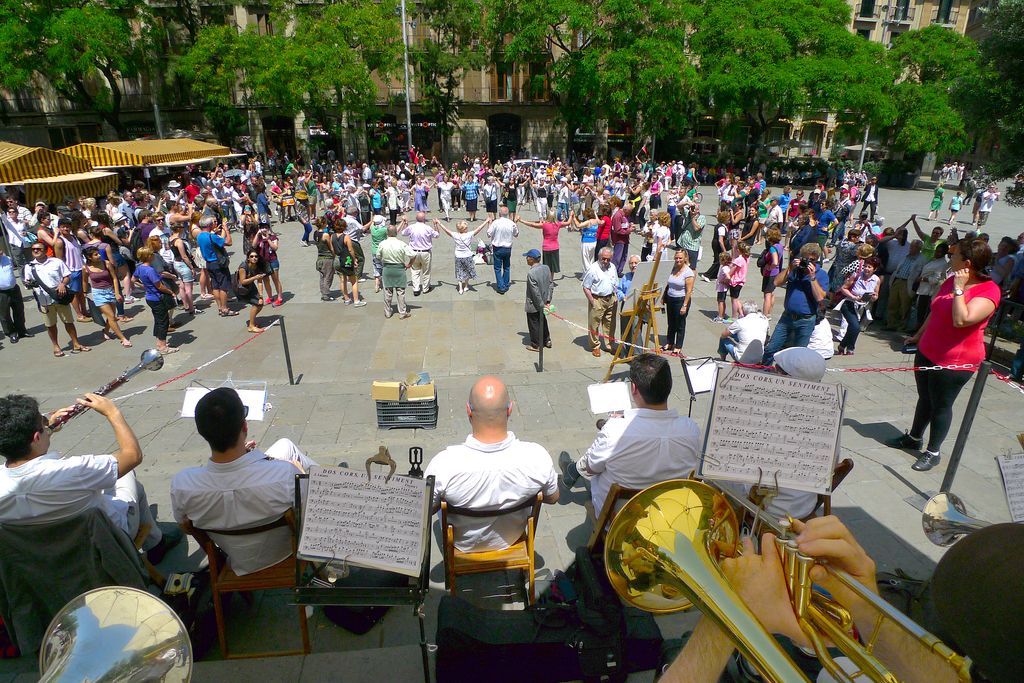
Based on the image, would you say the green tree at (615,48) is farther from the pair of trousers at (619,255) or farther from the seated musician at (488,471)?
the seated musician at (488,471)

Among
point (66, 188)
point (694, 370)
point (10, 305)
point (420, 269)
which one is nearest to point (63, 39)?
point (66, 188)

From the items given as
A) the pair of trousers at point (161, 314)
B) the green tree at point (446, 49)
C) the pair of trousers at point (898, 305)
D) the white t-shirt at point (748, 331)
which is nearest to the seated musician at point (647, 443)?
the white t-shirt at point (748, 331)

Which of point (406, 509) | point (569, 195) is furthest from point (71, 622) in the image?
point (569, 195)

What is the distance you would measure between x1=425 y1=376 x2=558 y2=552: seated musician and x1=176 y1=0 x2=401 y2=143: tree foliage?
103 feet

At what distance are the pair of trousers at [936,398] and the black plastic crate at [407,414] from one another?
4.66 m

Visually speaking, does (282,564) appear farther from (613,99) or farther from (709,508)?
(613,99)

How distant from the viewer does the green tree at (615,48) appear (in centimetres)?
3108

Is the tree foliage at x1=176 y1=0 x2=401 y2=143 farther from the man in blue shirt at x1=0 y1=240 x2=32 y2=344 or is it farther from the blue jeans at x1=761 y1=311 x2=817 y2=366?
the blue jeans at x1=761 y1=311 x2=817 y2=366

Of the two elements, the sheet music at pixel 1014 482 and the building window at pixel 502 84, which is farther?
the building window at pixel 502 84

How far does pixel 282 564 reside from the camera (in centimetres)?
333

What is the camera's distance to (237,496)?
309 centimetres

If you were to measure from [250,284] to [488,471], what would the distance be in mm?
7582

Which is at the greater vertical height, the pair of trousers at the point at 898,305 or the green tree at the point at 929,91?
the green tree at the point at 929,91

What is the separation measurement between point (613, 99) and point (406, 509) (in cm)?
3342
